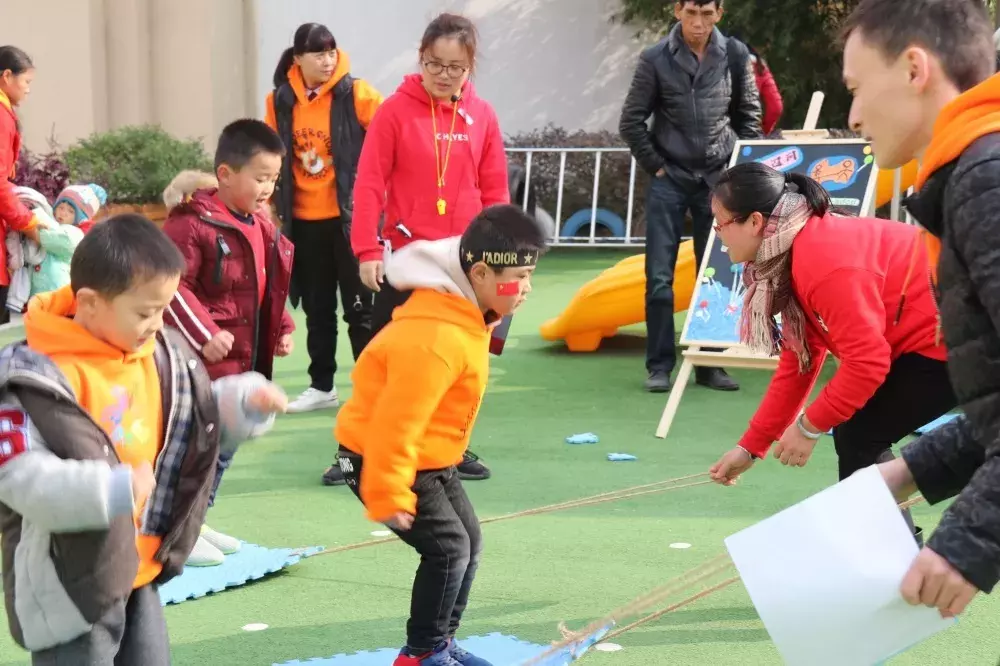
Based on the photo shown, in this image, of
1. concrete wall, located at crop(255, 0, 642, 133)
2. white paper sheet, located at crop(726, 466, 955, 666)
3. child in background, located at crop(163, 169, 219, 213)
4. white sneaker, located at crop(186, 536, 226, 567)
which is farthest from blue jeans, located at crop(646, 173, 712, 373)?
concrete wall, located at crop(255, 0, 642, 133)

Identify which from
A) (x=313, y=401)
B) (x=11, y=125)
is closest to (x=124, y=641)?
(x=313, y=401)

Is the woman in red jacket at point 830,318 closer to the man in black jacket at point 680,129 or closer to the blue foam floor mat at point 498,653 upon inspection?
the blue foam floor mat at point 498,653

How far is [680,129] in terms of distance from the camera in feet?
24.9

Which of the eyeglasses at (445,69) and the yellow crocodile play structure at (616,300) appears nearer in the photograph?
the eyeglasses at (445,69)

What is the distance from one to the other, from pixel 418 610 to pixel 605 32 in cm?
1420

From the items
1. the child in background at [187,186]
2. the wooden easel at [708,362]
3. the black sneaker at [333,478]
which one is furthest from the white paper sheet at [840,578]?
the wooden easel at [708,362]

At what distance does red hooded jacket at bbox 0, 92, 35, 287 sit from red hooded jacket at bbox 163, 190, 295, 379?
3.89 metres

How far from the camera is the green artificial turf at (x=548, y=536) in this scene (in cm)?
396

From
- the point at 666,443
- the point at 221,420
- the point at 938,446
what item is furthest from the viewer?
the point at 666,443

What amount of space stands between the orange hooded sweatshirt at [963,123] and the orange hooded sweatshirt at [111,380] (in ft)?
5.51

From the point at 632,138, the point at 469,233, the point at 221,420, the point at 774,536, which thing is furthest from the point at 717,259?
the point at 774,536

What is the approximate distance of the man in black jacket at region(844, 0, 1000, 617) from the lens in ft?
6.36

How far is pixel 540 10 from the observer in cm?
1684

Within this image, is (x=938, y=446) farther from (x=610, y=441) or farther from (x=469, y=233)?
(x=610, y=441)
